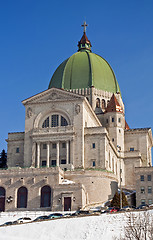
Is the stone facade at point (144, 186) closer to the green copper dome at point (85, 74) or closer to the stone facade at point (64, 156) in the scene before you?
the stone facade at point (64, 156)

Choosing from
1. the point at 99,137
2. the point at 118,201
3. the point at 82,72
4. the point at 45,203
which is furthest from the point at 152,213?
the point at 82,72

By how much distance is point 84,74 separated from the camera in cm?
11594

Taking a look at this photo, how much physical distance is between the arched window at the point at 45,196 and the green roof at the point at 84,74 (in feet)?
133

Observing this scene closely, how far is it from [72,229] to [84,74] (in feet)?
222

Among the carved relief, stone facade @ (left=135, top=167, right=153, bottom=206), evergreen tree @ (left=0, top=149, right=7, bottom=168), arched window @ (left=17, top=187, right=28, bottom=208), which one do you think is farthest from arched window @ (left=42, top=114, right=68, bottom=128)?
evergreen tree @ (left=0, top=149, right=7, bottom=168)

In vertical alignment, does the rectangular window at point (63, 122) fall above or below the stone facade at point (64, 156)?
above

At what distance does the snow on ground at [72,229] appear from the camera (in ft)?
165

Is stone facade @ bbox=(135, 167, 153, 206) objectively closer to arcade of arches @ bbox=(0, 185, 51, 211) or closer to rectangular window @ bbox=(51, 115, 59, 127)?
arcade of arches @ bbox=(0, 185, 51, 211)

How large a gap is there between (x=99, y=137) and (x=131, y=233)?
46763 millimetres

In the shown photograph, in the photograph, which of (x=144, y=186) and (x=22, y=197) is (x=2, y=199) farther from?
(x=144, y=186)

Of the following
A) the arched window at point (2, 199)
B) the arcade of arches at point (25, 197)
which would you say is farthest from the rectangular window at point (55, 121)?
the arched window at point (2, 199)

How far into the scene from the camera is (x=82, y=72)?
381 ft

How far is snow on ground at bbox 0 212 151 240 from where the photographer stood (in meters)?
50.2

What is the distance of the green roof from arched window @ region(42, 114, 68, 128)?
22.8m
